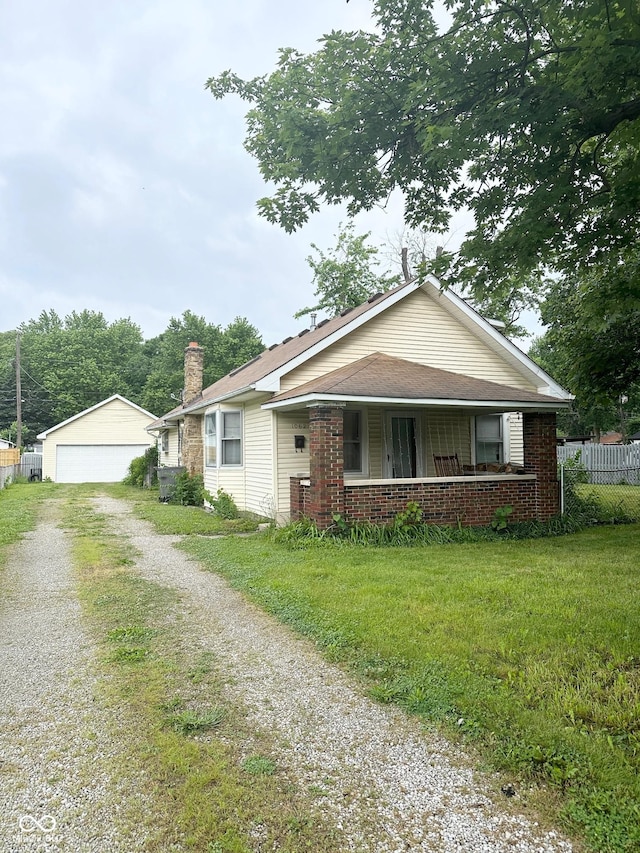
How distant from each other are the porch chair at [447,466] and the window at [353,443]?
1.66m

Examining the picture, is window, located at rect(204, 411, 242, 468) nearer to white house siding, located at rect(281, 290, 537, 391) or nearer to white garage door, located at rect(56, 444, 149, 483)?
white house siding, located at rect(281, 290, 537, 391)

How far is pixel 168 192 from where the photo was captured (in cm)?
2247

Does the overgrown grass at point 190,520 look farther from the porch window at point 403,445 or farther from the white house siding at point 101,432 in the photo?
the white house siding at point 101,432

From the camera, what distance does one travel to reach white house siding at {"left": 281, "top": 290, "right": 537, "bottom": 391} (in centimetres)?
1193

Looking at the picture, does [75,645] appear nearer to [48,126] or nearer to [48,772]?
[48,772]

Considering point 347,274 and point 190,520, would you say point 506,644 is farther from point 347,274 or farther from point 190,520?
point 347,274

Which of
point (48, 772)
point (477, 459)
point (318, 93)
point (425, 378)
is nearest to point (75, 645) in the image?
point (48, 772)

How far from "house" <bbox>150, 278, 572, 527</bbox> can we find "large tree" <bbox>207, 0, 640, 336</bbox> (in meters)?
4.52

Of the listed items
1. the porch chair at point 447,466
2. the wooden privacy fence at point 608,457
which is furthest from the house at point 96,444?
the wooden privacy fence at point 608,457

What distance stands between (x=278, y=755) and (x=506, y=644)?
2.25 m

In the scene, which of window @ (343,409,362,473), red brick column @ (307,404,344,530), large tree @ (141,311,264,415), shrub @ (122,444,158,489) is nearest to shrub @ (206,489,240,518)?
window @ (343,409,362,473)

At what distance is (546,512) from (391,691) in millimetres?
8465

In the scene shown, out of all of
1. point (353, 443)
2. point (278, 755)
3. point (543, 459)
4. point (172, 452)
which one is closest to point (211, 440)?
point (353, 443)

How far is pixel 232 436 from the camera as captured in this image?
1383 cm
